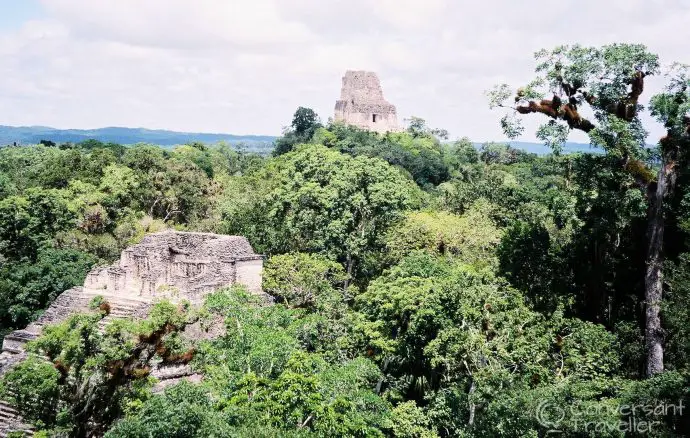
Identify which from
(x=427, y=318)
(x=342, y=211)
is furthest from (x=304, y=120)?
(x=427, y=318)

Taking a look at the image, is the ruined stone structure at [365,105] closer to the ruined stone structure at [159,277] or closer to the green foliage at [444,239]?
the green foliage at [444,239]

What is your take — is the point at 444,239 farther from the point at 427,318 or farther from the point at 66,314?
the point at 66,314

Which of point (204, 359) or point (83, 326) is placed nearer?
point (83, 326)

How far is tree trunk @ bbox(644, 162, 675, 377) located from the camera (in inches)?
573

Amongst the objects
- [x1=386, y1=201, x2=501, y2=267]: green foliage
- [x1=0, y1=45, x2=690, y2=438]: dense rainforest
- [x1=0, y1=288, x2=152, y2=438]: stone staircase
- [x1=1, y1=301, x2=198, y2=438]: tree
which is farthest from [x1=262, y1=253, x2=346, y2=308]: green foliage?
[x1=1, y1=301, x2=198, y2=438]: tree

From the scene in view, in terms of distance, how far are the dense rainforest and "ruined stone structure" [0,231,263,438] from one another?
1.41m

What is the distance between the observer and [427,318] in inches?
612

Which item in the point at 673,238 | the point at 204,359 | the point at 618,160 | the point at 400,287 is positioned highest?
the point at 618,160

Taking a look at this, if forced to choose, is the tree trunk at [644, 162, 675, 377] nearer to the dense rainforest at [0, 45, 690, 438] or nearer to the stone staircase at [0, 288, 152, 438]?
the dense rainforest at [0, 45, 690, 438]

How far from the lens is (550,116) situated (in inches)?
648

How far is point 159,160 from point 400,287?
23.5 meters

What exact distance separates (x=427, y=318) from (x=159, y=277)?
9212mm

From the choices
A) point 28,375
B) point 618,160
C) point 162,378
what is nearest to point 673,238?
point 618,160

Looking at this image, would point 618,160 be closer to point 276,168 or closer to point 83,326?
point 83,326
